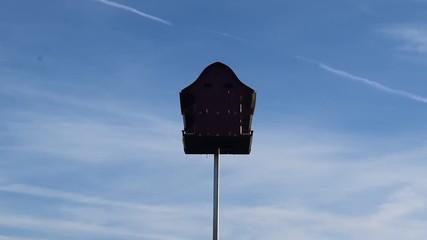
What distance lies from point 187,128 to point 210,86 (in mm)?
810

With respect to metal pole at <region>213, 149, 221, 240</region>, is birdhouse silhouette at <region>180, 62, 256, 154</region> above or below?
above

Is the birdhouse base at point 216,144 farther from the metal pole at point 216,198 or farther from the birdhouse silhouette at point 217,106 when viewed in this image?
the metal pole at point 216,198

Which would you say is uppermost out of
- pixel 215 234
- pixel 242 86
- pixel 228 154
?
pixel 242 86

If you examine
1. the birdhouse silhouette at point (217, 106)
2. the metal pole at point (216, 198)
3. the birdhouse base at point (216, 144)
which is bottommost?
the metal pole at point (216, 198)

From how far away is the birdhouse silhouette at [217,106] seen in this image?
13.6 metres

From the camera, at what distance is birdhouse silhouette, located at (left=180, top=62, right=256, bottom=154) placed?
13648 millimetres

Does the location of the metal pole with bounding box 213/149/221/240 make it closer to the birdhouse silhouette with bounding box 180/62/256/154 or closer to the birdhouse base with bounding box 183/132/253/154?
the birdhouse base with bounding box 183/132/253/154

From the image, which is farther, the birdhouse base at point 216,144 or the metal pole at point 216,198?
the birdhouse base at point 216,144

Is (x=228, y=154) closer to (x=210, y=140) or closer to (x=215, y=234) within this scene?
(x=210, y=140)

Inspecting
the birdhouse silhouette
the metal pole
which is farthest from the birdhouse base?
the metal pole

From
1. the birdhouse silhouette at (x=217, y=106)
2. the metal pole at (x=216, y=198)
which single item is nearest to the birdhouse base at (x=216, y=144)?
the birdhouse silhouette at (x=217, y=106)

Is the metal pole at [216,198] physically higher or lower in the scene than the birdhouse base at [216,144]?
lower

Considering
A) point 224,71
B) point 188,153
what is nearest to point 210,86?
point 224,71

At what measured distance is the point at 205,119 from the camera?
13.7m
